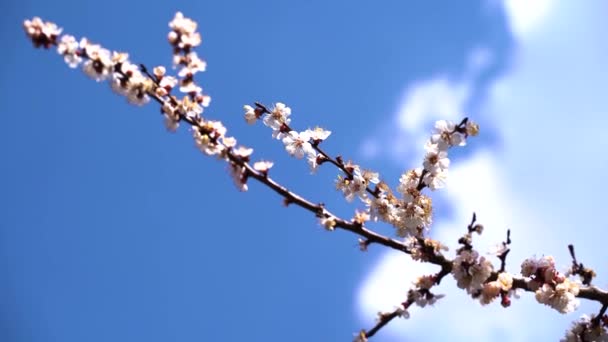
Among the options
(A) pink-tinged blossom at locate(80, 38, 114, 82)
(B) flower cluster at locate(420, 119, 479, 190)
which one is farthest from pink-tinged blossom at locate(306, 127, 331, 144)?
(A) pink-tinged blossom at locate(80, 38, 114, 82)

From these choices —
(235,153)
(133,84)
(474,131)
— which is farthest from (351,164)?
(133,84)

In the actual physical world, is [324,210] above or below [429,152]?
below

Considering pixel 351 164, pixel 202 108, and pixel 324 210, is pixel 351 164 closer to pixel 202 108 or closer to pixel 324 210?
pixel 324 210

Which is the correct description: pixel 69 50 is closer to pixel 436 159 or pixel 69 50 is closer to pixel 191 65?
pixel 191 65

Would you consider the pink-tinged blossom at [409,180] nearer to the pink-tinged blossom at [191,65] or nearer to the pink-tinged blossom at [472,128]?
the pink-tinged blossom at [472,128]

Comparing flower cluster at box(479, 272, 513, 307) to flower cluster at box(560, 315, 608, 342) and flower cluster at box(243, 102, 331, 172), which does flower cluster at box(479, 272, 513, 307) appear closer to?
flower cluster at box(560, 315, 608, 342)

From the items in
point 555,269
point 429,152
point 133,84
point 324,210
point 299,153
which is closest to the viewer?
point 133,84
